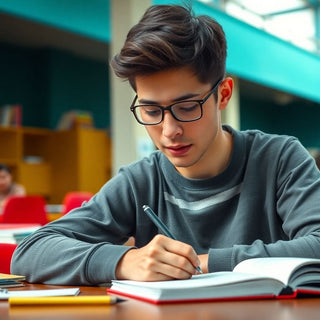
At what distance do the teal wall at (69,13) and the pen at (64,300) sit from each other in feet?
16.3

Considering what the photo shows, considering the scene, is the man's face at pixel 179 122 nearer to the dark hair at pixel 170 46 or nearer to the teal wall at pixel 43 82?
the dark hair at pixel 170 46

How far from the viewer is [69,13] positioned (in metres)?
6.30

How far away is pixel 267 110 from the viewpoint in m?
13.4

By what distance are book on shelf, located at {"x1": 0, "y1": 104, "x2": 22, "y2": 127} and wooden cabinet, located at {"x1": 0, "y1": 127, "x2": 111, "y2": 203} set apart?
342mm

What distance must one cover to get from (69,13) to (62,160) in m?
3.03

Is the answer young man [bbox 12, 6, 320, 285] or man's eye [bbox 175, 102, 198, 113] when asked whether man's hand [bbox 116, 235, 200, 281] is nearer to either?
young man [bbox 12, 6, 320, 285]

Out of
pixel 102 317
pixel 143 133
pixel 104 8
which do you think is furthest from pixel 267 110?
pixel 102 317

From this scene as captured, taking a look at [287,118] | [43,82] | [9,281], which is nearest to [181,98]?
[9,281]

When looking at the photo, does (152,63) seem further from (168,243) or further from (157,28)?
(168,243)

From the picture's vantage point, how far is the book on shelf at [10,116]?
26.6 ft

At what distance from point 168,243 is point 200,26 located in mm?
638

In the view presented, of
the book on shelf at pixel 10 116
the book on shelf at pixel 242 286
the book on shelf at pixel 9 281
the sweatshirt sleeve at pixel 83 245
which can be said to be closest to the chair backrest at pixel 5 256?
the sweatshirt sleeve at pixel 83 245

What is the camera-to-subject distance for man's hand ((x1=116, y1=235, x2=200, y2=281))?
3.62ft

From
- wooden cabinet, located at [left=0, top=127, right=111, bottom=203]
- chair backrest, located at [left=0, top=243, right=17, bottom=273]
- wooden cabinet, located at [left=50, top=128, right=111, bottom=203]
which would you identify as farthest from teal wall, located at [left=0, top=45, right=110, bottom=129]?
chair backrest, located at [left=0, top=243, right=17, bottom=273]
